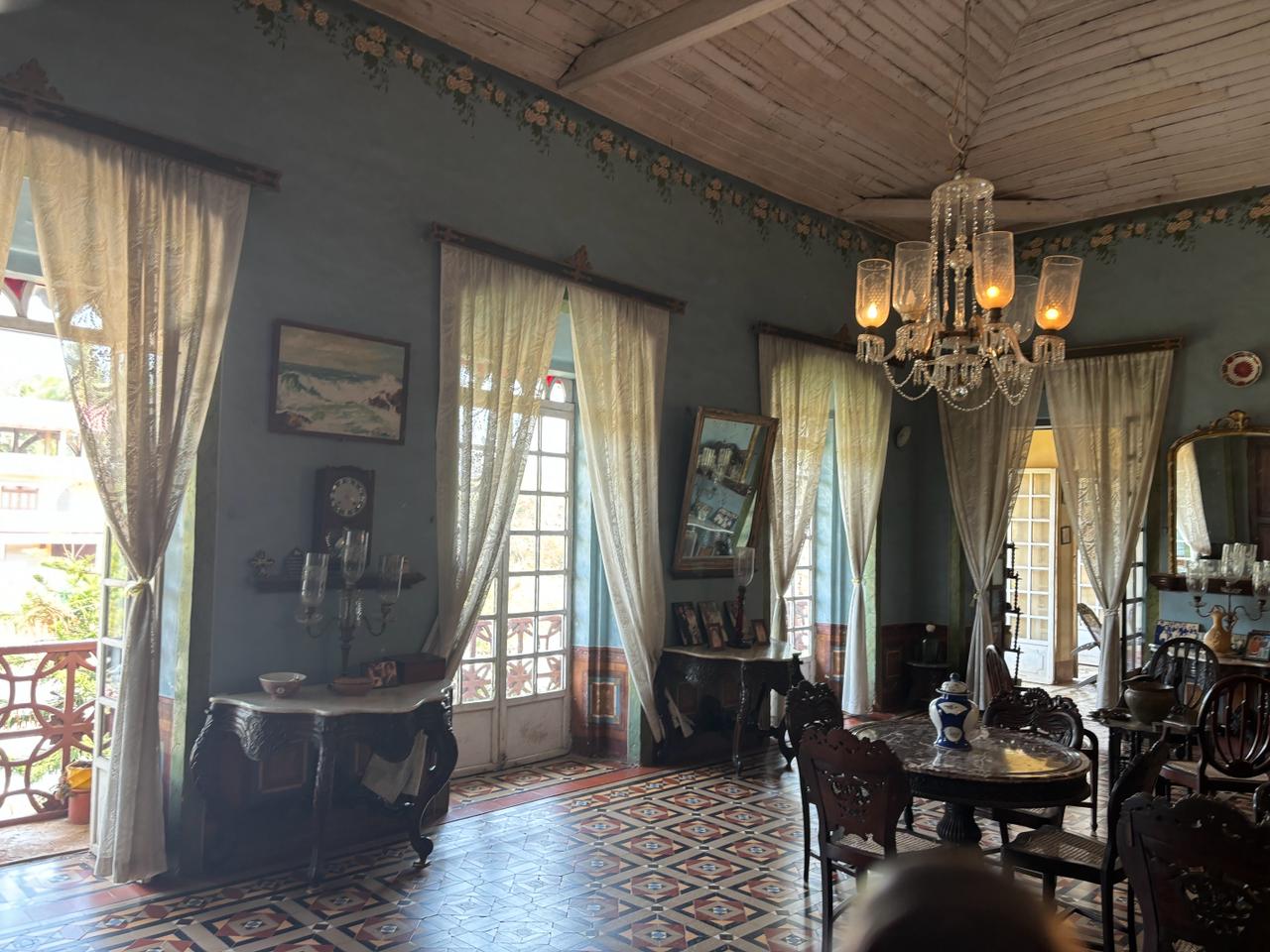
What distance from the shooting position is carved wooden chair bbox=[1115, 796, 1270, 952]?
250cm

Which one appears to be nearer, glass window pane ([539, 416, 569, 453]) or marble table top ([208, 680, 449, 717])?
marble table top ([208, 680, 449, 717])

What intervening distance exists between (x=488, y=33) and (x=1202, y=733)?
4.88 m

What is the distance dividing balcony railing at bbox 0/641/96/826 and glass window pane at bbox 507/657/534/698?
2308mm

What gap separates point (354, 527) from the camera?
4746 mm

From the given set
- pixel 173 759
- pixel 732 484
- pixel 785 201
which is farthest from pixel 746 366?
pixel 173 759

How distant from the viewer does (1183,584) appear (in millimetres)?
7156

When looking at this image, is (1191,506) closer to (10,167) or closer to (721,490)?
(721,490)

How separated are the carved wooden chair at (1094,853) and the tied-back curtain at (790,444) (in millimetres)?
3353

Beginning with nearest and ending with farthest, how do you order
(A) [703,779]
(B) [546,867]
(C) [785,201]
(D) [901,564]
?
1. (B) [546,867]
2. (A) [703,779]
3. (C) [785,201]
4. (D) [901,564]

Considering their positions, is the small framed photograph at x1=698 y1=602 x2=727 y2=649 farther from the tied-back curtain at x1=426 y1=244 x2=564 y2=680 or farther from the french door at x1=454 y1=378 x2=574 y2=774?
the tied-back curtain at x1=426 y1=244 x2=564 y2=680

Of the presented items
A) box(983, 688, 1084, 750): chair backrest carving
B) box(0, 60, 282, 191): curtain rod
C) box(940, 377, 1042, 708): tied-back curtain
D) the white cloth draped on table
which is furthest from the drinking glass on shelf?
the white cloth draped on table

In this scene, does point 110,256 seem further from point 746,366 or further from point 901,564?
point 901,564

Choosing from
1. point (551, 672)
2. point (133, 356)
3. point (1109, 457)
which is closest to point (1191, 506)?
point (1109, 457)

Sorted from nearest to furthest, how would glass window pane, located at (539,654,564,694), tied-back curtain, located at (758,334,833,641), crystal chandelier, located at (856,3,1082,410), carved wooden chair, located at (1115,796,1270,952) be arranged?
carved wooden chair, located at (1115,796,1270,952) < crystal chandelier, located at (856,3,1082,410) < glass window pane, located at (539,654,564,694) < tied-back curtain, located at (758,334,833,641)
